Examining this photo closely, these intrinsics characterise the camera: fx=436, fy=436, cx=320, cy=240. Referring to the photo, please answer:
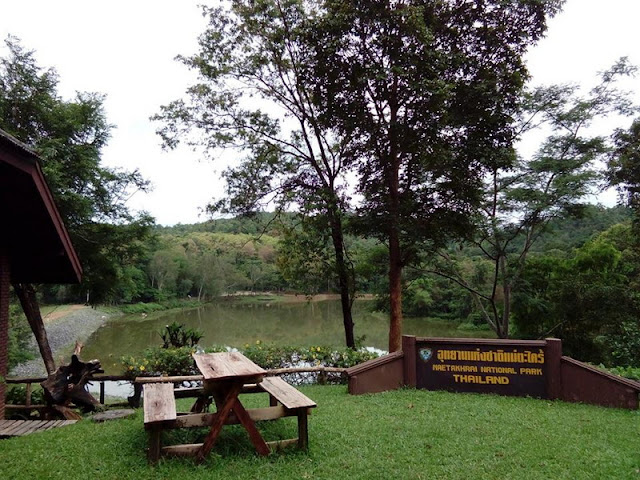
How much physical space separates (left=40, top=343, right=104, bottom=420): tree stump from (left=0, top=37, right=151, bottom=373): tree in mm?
3518

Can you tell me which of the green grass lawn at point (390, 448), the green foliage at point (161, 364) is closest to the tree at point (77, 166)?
the green foliage at point (161, 364)

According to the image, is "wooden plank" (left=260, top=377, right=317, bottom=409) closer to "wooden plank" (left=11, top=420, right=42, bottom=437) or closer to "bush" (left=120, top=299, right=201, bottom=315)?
"wooden plank" (left=11, top=420, right=42, bottom=437)

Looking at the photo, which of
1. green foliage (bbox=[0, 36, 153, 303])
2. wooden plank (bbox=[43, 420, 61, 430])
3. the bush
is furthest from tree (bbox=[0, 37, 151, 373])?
the bush

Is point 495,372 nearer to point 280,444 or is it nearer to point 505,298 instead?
point 280,444

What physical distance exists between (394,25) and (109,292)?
1152 centimetres

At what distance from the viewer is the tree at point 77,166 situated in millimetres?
12094

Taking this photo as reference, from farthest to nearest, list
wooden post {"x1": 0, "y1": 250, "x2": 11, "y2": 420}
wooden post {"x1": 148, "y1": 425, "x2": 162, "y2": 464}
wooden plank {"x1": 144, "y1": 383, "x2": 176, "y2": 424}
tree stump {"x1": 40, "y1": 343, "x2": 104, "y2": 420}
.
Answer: tree stump {"x1": 40, "y1": 343, "x2": 104, "y2": 420} < wooden post {"x1": 0, "y1": 250, "x2": 11, "y2": 420} < wooden post {"x1": 148, "y1": 425, "x2": 162, "y2": 464} < wooden plank {"x1": 144, "y1": 383, "x2": 176, "y2": 424}

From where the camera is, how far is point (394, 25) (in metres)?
9.66

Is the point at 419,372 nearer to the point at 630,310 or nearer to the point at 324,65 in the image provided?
the point at 324,65

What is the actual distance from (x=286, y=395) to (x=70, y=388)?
5427mm

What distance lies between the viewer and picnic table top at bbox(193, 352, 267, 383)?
3959mm

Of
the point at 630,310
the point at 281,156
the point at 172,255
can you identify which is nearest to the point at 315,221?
the point at 281,156

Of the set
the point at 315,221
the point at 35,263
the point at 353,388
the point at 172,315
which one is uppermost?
the point at 315,221

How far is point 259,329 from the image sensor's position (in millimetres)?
31719
